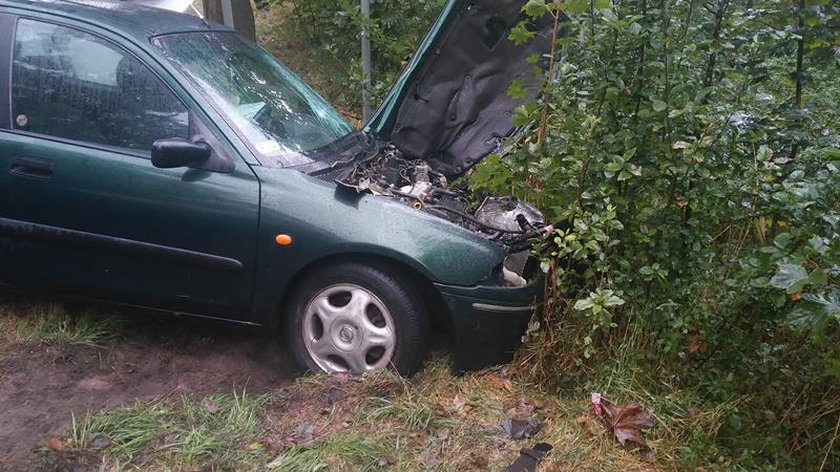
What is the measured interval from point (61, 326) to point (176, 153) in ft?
4.19

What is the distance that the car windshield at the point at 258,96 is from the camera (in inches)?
142

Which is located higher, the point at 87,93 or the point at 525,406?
the point at 87,93

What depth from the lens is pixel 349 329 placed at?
3.41m

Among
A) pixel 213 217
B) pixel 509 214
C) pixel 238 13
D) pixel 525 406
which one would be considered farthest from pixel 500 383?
pixel 238 13

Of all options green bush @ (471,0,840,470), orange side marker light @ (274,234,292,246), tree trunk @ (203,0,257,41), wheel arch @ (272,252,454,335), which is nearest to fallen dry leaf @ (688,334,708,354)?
green bush @ (471,0,840,470)

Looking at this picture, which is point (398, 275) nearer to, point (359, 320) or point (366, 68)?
point (359, 320)

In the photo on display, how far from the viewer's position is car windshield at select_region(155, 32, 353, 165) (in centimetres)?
360

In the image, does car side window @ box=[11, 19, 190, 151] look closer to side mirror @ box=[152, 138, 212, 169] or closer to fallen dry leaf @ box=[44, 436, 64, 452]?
side mirror @ box=[152, 138, 212, 169]

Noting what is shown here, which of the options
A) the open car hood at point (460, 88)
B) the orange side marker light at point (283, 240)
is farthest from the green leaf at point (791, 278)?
the open car hood at point (460, 88)

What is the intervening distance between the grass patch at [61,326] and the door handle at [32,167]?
2.74 feet

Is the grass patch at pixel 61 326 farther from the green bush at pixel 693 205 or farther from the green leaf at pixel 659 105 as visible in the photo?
the green leaf at pixel 659 105

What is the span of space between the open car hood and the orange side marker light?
1.58 m

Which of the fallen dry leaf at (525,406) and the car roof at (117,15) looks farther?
the car roof at (117,15)

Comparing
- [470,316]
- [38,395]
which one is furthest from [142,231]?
[470,316]
